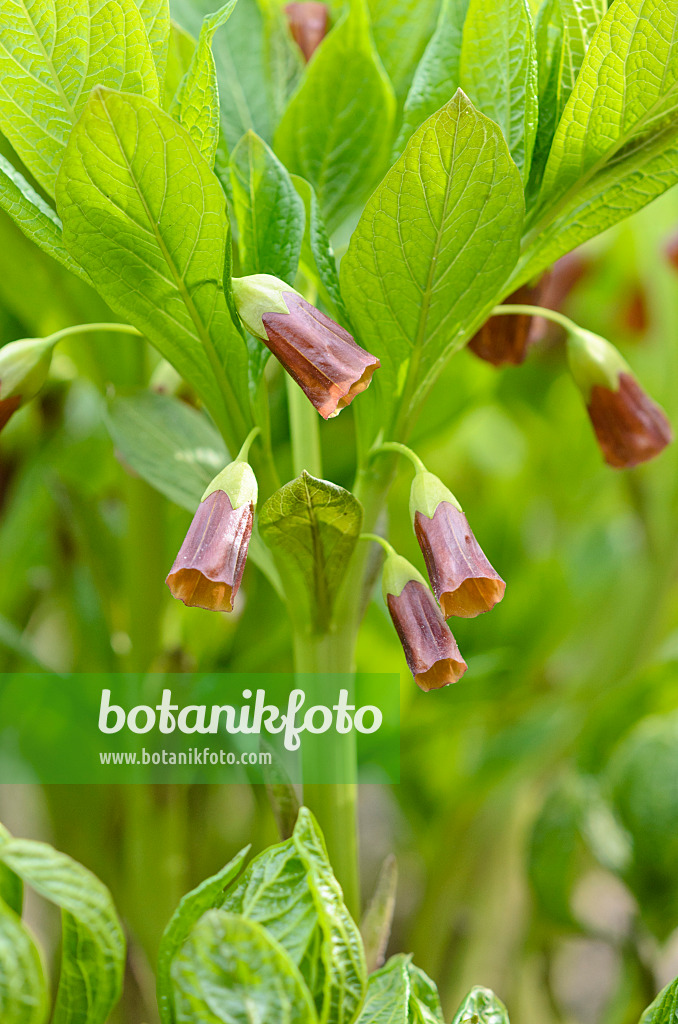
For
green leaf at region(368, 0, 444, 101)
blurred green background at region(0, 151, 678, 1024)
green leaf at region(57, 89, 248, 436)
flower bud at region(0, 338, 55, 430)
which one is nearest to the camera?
green leaf at region(57, 89, 248, 436)

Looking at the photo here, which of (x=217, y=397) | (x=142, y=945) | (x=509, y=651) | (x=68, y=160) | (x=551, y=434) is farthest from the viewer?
(x=551, y=434)

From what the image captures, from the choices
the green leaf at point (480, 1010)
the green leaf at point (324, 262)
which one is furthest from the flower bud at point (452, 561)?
the green leaf at point (480, 1010)

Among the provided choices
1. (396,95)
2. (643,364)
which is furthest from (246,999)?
(643,364)

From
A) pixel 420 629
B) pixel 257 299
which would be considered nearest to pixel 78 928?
pixel 420 629

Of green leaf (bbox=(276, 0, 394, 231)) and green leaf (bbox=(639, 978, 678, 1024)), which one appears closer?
green leaf (bbox=(639, 978, 678, 1024))

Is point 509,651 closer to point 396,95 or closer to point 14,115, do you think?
point 396,95

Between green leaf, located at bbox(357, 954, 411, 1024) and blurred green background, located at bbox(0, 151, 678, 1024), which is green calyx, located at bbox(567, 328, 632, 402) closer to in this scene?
blurred green background, located at bbox(0, 151, 678, 1024)

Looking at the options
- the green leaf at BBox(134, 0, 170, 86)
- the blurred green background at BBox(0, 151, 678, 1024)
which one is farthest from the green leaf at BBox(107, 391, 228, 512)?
the green leaf at BBox(134, 0, 170, 86)

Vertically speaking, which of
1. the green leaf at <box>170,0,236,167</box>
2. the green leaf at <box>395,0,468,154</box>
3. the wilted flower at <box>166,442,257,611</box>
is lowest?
the wilted flower at <box>166,442,257,611</box>
